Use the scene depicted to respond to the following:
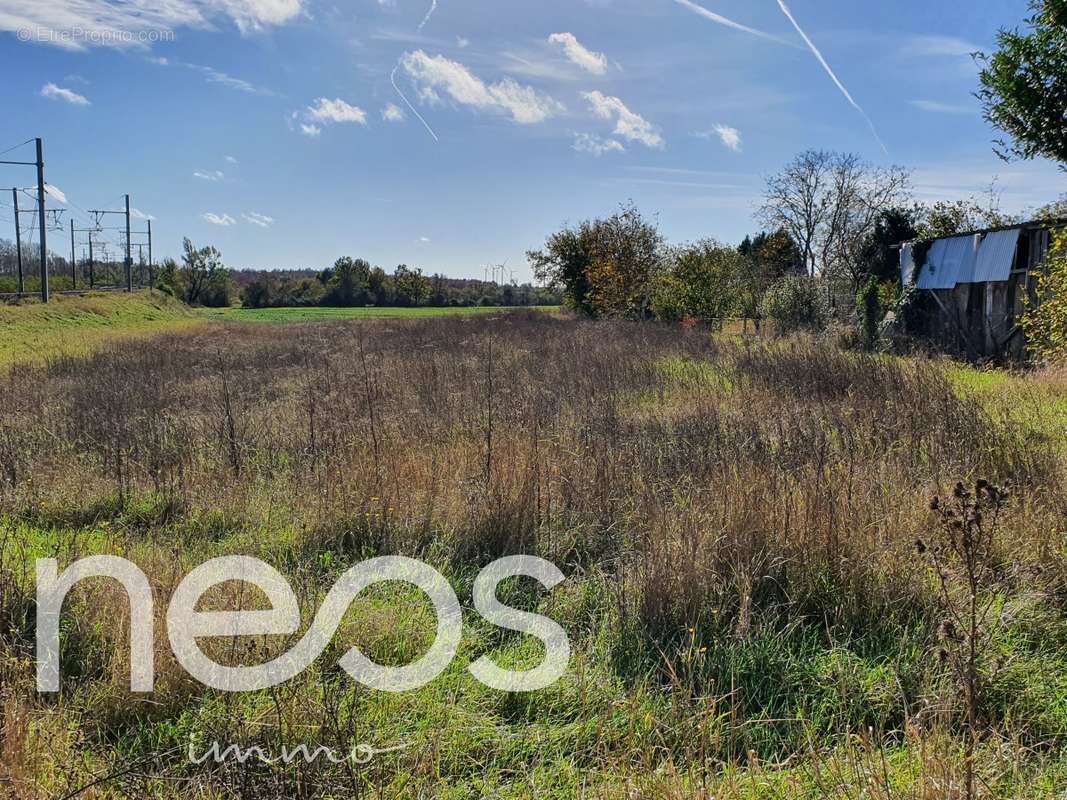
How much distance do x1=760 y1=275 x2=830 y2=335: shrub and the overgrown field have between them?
18.6m

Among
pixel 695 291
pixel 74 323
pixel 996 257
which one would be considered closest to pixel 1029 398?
pixel 996 257

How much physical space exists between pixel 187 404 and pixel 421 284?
83655 millimetres

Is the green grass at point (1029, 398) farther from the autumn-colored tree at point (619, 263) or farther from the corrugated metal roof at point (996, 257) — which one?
the autumn-colored tree at point (619, 263)

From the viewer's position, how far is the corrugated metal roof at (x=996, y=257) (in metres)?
16.3

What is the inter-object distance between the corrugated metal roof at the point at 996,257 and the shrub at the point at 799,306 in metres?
7.14

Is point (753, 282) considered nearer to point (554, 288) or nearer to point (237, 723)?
point (554, 288)

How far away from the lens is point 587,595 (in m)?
3.57

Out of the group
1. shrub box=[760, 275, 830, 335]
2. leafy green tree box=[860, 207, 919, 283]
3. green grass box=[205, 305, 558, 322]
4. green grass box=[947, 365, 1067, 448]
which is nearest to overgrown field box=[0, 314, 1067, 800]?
green grass box=[947, 365, 1067, 448]

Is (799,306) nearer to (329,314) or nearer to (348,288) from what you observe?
(329,314)

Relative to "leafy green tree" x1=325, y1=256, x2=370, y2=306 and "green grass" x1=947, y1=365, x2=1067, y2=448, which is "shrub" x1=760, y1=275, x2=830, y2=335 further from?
"leafy green tree" x1=325, y1=256, x2=370, y2=306

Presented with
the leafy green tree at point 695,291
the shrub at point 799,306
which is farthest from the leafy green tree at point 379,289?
the shrub at point 799,306

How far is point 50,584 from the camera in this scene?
3.33 metres

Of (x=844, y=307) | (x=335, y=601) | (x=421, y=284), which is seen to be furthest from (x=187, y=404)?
(x=421, y=284)

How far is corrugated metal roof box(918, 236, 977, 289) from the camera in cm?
1809
